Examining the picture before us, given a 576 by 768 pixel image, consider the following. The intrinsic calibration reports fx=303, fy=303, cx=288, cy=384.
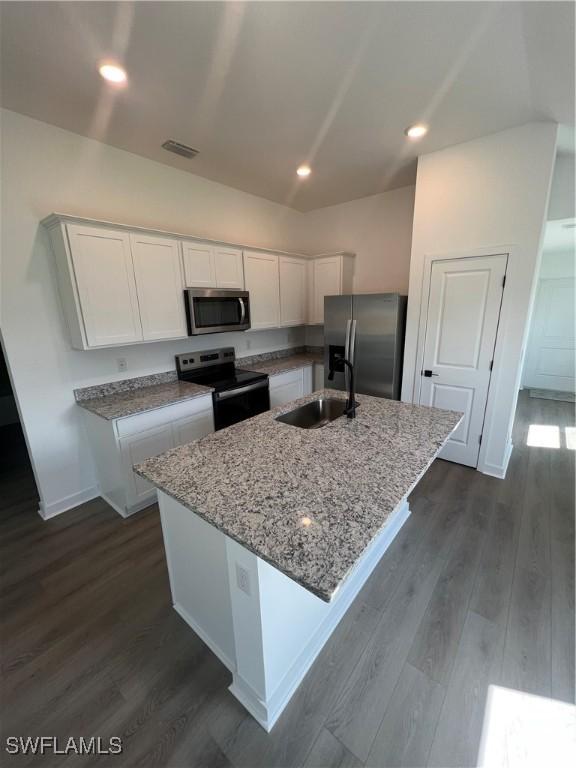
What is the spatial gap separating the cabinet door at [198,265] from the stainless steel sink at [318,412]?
164cm

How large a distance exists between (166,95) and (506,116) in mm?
2370

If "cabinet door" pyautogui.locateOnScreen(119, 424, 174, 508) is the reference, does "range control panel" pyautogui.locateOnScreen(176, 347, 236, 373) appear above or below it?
above

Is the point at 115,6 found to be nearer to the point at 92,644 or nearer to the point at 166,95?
the point at 166,95

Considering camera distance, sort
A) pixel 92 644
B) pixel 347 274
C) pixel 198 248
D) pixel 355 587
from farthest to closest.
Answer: pixel 347 274, pixel 198 248, pixel 355 587, pixel 92 644

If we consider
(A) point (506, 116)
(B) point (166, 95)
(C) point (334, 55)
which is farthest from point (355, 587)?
Result: (A) point (506, 116)

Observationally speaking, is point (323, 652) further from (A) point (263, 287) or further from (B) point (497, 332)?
(A) point (263, 287)

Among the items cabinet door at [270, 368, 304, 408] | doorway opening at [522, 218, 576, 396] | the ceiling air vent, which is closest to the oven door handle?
cabinet door at [270, 368, 304, 408]

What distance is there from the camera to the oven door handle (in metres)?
Answer: 2.87

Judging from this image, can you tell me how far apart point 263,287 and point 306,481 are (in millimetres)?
2812

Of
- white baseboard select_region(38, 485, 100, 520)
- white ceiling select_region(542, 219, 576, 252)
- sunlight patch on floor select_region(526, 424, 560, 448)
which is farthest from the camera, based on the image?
sunlight patch on floor select_region(526, 424, 560, 448)

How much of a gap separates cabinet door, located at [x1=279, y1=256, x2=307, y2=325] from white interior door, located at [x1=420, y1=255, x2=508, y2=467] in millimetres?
1720

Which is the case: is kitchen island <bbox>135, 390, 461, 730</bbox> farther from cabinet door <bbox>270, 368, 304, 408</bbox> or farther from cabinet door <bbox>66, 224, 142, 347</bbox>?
cabinet door <bbox>270, 368, 304, 408</bbox>

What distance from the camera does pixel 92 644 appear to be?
1.55 m

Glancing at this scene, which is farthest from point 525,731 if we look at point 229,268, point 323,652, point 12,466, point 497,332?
point 12,466
